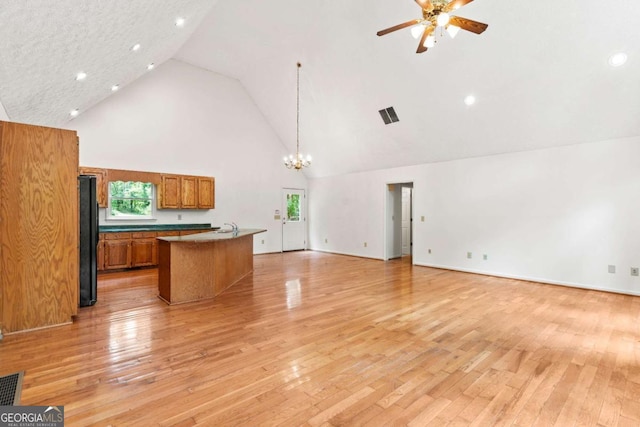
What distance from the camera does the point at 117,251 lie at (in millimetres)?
6395

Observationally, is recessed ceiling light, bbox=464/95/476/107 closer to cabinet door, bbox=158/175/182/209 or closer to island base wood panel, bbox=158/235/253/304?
island base wood panel, bbox=158/235/253/304

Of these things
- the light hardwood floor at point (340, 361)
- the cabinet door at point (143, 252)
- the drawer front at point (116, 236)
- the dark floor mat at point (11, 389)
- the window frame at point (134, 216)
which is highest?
the window frame at point (134, 216)

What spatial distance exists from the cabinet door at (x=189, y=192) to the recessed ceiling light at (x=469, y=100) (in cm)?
623

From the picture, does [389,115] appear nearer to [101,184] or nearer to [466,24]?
[466,24]

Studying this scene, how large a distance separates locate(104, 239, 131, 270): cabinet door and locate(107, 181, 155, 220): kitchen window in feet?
2.62

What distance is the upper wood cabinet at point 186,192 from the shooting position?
719cm

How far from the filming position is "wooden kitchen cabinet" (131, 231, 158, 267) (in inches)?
259

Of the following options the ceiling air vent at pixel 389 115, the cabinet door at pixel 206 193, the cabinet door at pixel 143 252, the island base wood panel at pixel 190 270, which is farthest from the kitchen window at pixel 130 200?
the ceiling air vent at pixel 389 115

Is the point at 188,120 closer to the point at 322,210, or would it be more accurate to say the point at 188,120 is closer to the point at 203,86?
the point at 203,86

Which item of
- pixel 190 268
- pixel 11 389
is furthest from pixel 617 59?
pixel 11 389

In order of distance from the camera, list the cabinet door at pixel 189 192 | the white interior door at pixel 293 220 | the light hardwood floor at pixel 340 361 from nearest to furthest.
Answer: the light hardwood floor at pixel 340 361, the cabinet door at pixel 189 192, the white interior door at pixel 293 220

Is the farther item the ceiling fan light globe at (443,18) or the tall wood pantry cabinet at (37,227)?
the tall wood pantry cabinet at (37,227)

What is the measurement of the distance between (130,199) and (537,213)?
859cm

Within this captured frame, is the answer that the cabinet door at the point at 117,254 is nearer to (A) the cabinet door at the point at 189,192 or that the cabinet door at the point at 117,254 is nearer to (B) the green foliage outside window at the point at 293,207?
(A) the cabinet door at the point at 189,192
